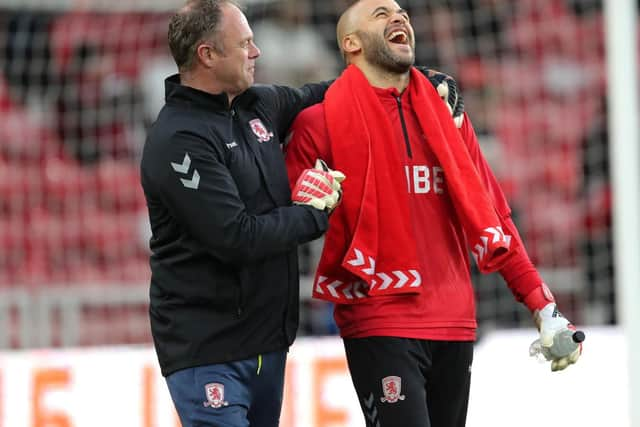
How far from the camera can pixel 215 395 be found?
10.3 ft

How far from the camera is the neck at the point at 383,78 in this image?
3.51 m

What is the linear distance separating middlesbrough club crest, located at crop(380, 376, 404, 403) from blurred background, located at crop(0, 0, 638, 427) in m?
3.59

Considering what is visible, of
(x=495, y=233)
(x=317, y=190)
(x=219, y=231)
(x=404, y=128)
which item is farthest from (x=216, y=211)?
(x=495, y=233)

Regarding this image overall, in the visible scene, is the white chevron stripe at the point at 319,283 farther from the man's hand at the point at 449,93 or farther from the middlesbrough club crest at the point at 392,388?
the man's hand at the point at 449,93

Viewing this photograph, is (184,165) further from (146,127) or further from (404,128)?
(146,127)

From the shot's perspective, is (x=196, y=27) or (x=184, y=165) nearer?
(x=184, y=165)

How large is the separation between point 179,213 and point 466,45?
4467 mm

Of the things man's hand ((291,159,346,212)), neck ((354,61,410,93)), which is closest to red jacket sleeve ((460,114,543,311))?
neck ((354,61,410,93))

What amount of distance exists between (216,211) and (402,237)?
57 cm

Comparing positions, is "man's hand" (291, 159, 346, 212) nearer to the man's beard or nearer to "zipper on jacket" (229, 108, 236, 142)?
"zipper on jacket" (229, 108, 236, 142)

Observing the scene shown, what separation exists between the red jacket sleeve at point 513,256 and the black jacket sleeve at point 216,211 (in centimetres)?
64

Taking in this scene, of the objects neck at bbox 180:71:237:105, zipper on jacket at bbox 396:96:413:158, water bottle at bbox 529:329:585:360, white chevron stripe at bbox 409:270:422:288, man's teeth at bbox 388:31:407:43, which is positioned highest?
man's teeth at bbox 388:31:407:43

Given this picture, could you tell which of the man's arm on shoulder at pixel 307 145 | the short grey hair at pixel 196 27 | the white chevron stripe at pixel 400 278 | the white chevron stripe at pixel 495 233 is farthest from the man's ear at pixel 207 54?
the white chevron stripe at pixel 495 233

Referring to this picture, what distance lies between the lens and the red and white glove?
10.9 feet
